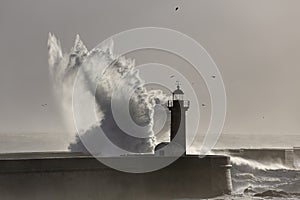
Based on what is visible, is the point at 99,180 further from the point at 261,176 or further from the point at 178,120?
the point at 261,176

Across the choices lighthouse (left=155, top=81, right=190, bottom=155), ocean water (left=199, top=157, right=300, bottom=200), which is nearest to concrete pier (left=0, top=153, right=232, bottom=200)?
lighthouse (left=155, top=81, right=190, bottom=155)

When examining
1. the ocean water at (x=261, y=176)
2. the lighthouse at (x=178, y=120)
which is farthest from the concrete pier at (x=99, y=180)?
the ocean water at (x=261, y=176)

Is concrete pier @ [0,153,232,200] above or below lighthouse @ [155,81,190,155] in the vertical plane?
below

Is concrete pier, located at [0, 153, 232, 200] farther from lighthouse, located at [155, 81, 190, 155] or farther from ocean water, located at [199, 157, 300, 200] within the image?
ocean water, located at [199, 157, 300, 200]

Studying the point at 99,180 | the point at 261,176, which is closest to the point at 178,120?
the point at 99,180

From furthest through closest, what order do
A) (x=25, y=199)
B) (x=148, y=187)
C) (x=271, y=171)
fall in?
(x=271, y=171)
(x=148, y=187)
(x=25, y=199)

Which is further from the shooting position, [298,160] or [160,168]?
[298,160]

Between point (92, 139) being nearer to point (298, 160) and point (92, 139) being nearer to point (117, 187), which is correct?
point (117, 187)

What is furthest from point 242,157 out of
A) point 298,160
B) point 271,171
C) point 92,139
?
point 92,139
